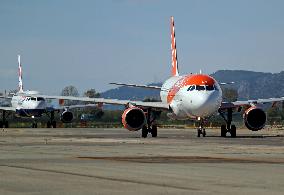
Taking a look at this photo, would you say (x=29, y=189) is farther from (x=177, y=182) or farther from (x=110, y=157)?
(x=110, y=157)

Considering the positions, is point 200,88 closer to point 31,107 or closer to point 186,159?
point 186,159

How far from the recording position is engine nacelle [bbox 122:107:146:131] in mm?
52013

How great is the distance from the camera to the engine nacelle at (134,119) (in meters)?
52.0

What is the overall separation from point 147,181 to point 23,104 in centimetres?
7958

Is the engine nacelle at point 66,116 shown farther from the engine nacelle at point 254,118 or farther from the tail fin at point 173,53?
the engine nacelle at point 254,118

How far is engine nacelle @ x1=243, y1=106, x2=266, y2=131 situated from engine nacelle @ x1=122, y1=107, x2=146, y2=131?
6574 millimetres

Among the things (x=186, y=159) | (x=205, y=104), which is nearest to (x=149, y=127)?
(x=205, y=104)

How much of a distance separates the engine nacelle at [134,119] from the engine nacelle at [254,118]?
6574 millimetres

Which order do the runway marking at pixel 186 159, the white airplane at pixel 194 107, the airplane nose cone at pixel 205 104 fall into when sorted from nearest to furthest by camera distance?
the runway marking at pixel 186 159, the airplane nose cone at pixel 205 104, the white airplane at pixel 194 107

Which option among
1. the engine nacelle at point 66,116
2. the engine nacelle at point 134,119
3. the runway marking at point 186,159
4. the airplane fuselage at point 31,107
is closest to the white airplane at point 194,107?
the engine nacelle at point 134,119

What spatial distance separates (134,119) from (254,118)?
7691mm

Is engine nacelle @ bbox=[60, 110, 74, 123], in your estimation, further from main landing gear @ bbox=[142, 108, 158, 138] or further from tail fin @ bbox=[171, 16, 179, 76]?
main landing gear @ bbox=[142, 108, 158, 138]

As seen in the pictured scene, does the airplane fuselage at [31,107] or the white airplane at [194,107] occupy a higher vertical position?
the airplane fuselage at [31,107]

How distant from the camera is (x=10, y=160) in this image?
83.5 ft
